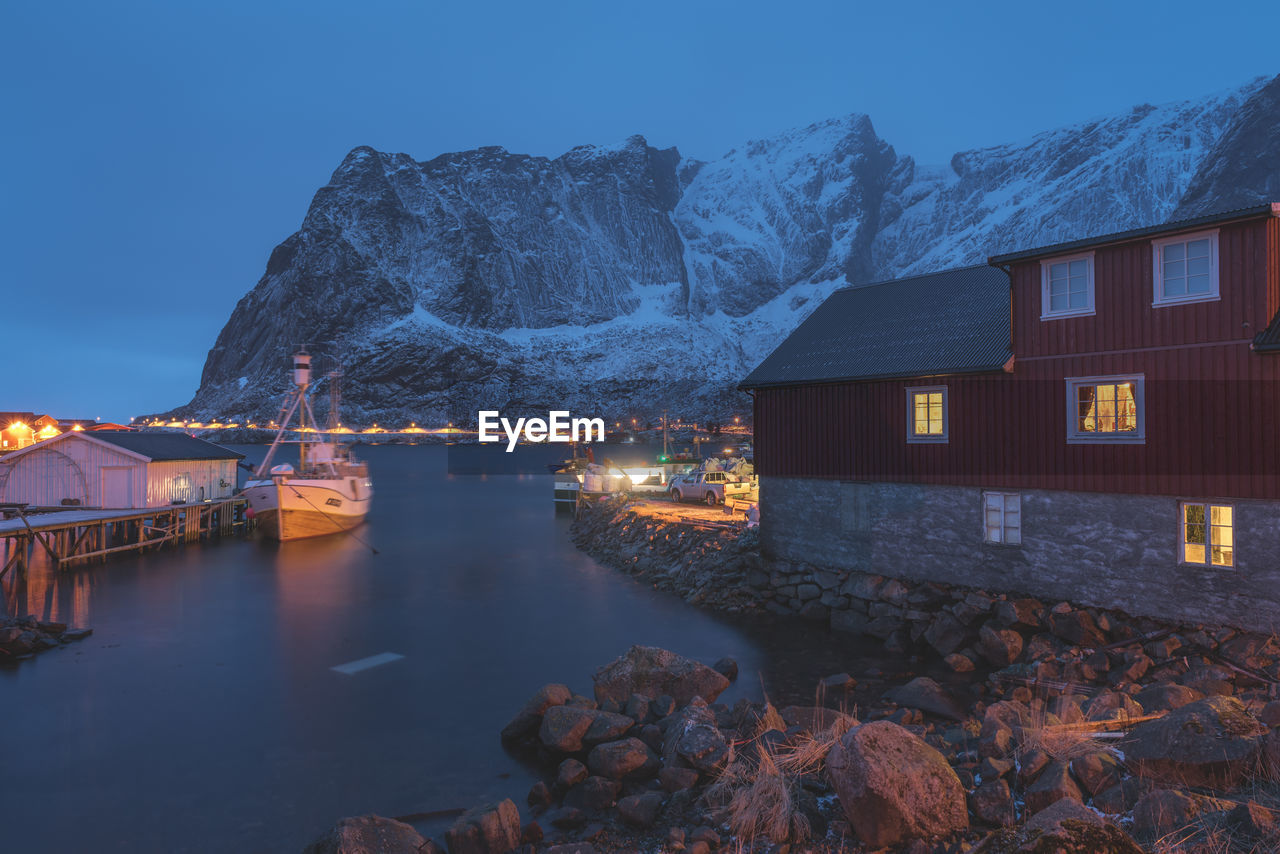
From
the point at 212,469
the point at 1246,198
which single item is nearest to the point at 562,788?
the point at 212,469

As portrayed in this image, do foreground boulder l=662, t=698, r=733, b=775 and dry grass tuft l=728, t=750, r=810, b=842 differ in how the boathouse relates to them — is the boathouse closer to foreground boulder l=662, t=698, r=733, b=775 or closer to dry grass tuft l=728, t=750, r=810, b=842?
foreground boulder l=662, t=698, r=733, b=775

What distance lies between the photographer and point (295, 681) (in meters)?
20.2

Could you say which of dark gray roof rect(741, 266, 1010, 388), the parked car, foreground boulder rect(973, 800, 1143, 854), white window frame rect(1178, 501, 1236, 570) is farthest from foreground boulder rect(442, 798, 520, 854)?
the parked car

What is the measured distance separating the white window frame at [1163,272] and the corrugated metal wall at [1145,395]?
126 millimetres

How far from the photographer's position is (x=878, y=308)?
25594 mm

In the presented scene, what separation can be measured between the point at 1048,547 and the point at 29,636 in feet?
90.5

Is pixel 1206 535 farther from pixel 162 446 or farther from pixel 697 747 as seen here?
pixel 162 446

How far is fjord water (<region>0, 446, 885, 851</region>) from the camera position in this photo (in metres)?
12.9

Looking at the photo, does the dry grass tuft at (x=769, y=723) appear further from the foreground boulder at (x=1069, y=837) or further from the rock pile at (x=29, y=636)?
the rock pile at (x=29, y=636)

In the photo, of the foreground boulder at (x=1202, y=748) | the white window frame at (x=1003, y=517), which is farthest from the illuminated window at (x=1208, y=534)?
the foreground boulder at (x=1202, y=748)

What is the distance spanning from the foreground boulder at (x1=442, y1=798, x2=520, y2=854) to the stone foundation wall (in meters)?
14.2

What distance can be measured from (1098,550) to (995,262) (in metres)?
7.23

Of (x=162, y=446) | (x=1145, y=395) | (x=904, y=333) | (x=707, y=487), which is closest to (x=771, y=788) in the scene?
(x=1145, y=395)

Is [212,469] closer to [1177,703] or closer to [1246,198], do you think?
[1177,703]
